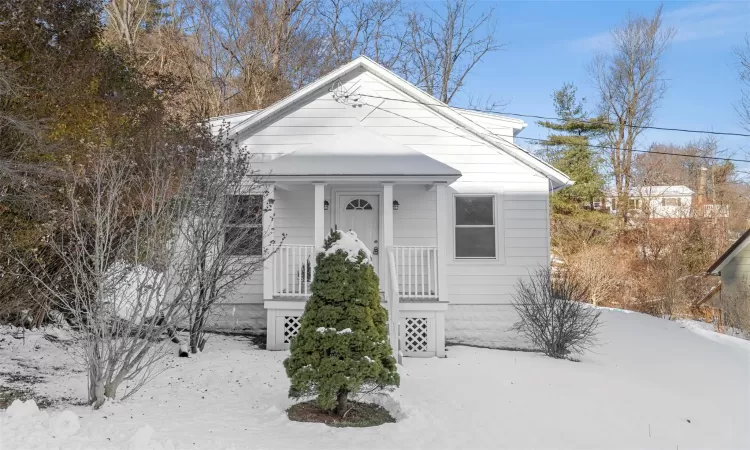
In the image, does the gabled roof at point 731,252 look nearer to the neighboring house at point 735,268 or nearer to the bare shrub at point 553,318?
the neighboring house at point 735,268

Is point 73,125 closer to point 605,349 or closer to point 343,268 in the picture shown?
point 343,268

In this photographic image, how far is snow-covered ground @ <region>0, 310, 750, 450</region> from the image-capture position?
4.93 m

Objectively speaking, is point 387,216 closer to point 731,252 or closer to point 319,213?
point 319,213

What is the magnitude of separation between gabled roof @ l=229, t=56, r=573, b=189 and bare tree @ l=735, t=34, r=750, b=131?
39.7 ft

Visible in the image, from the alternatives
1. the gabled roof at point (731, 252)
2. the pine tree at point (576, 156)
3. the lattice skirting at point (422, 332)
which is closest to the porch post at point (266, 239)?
the lattice skirting at point (422, 332)

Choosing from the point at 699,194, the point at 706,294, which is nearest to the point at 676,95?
the point at 699,194

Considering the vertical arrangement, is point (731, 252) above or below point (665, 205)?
below

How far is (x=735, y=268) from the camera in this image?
16531 millimetres

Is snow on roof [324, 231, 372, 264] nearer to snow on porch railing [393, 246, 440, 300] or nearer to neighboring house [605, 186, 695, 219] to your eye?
snow on porch railing [393, 246, 440, 300]

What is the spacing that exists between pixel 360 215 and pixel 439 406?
5156 millimetres

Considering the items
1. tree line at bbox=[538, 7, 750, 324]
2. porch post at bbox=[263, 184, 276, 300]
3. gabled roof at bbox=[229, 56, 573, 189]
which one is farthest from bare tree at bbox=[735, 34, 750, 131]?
porch post at bbox=[263, 184, 276, 300]

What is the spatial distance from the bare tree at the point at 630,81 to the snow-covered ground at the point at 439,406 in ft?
57.3

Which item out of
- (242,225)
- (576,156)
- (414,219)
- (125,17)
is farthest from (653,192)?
(125,17)

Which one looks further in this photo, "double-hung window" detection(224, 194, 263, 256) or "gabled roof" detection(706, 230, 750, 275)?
"gabled roof" detection(706, 230, 750, 275)
